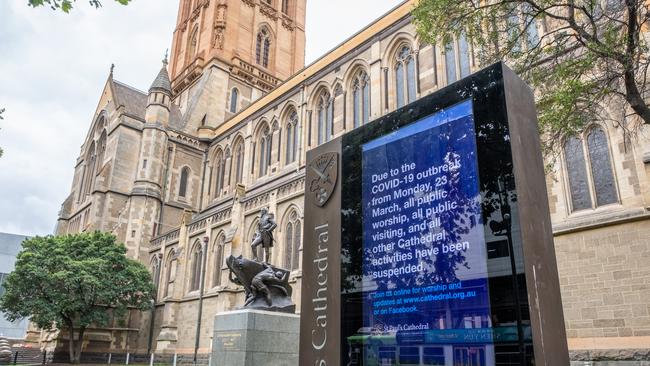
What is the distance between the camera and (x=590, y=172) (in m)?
13.2

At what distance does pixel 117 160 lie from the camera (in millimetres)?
32188

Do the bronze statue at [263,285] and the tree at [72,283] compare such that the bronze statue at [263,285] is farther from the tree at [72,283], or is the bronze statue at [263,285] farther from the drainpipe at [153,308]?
the drainpipe at [153,308]

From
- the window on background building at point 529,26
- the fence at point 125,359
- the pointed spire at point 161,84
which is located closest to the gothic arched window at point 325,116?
the window on background building at point 529,26

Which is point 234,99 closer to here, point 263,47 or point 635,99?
point 263,47

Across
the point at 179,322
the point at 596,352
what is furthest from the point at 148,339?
the point at 596,352

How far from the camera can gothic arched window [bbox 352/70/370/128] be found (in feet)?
76.7

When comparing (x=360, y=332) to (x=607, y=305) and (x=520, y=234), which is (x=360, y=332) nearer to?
(x=520, y=234)

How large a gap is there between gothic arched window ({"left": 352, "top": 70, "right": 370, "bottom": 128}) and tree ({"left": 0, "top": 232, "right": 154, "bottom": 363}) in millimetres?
14646

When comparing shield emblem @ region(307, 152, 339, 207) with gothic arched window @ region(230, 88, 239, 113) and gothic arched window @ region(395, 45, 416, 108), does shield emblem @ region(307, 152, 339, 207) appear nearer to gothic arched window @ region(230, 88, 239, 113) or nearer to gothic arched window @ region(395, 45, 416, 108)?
gothic arched window @ region(395, 45, 416, 108)

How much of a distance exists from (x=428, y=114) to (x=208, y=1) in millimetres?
44333

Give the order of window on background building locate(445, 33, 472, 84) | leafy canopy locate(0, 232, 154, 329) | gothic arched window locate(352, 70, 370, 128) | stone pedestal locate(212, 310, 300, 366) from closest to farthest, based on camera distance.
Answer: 1. stone pedestal locate(212, 310, 300, 366)
2. window on background building locate(445, 33, 472, 84)
3. leafy canopy locate(0, 232, 154, 329)
4. gothic arched window locate(352, 70, 370, 128)

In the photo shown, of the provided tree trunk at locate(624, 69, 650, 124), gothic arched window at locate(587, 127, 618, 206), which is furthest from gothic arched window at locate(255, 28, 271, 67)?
tree trunk at locate(624, 69, 650, 124)

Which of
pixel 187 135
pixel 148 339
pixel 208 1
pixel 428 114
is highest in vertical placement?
pixel 208 1

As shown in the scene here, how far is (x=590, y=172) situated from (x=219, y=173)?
2560 centimetres
